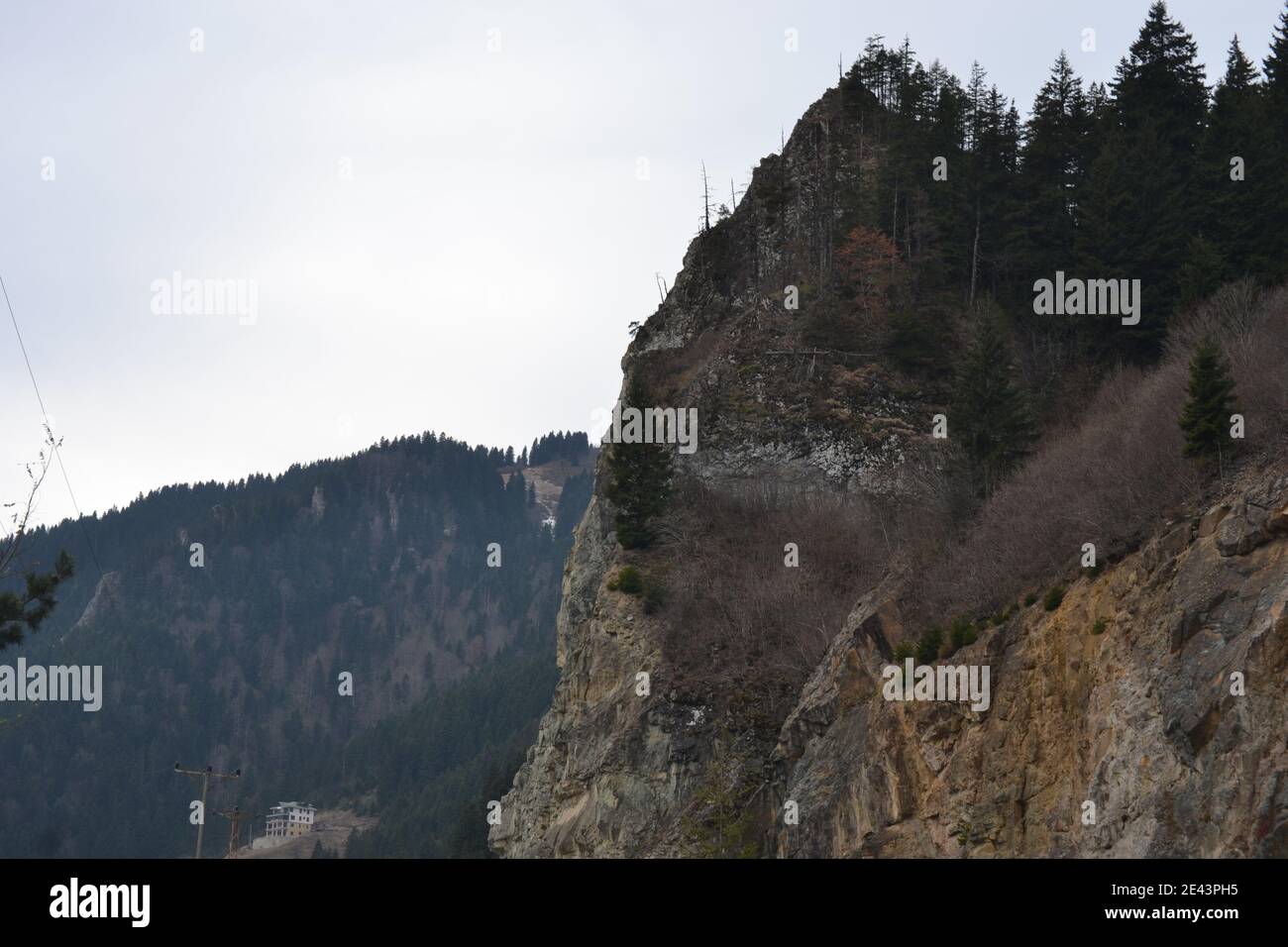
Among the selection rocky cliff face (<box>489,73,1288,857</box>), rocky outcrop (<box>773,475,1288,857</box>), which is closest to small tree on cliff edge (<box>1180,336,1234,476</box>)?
rocky cliff face (<box>489,73,1288,857</box>)

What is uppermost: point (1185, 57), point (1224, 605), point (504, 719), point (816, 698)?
point (1185, 57)

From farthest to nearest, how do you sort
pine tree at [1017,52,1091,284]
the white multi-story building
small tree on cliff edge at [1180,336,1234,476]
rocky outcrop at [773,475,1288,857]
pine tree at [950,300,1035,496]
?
the white multi-story building → pine tree at [1017,52,1091,284] → pine tree at [950,300,1035,496] → small tree on cliff edge at [1180,336,1234,476] → rocky outcrop at [773,475,1288,857]

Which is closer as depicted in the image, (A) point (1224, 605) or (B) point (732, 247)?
(A) point (1224, 605)

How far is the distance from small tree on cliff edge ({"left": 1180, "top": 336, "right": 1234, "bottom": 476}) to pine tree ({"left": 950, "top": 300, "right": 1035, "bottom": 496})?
11.9 m

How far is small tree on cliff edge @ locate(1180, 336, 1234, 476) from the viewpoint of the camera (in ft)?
83.1

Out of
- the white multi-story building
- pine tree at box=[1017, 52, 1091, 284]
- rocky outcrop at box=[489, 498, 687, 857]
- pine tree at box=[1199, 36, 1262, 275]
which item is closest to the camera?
rocky outcrop at box=[489, 498, 687, 857]

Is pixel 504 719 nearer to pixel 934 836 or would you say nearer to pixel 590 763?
pixel 590 763

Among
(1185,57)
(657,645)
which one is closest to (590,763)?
(657,645)

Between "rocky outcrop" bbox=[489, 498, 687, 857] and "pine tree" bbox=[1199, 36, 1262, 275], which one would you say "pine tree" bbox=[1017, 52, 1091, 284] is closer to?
"pine tree" bbox=[1199, 36, 1262, 275]

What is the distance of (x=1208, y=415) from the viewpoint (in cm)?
2544

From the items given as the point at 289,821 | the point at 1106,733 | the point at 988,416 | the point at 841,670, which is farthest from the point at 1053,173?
the point at 289,821

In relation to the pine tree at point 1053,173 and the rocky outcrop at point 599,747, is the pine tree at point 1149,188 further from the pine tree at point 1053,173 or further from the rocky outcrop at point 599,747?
the rocky outcrop at point 599,747
